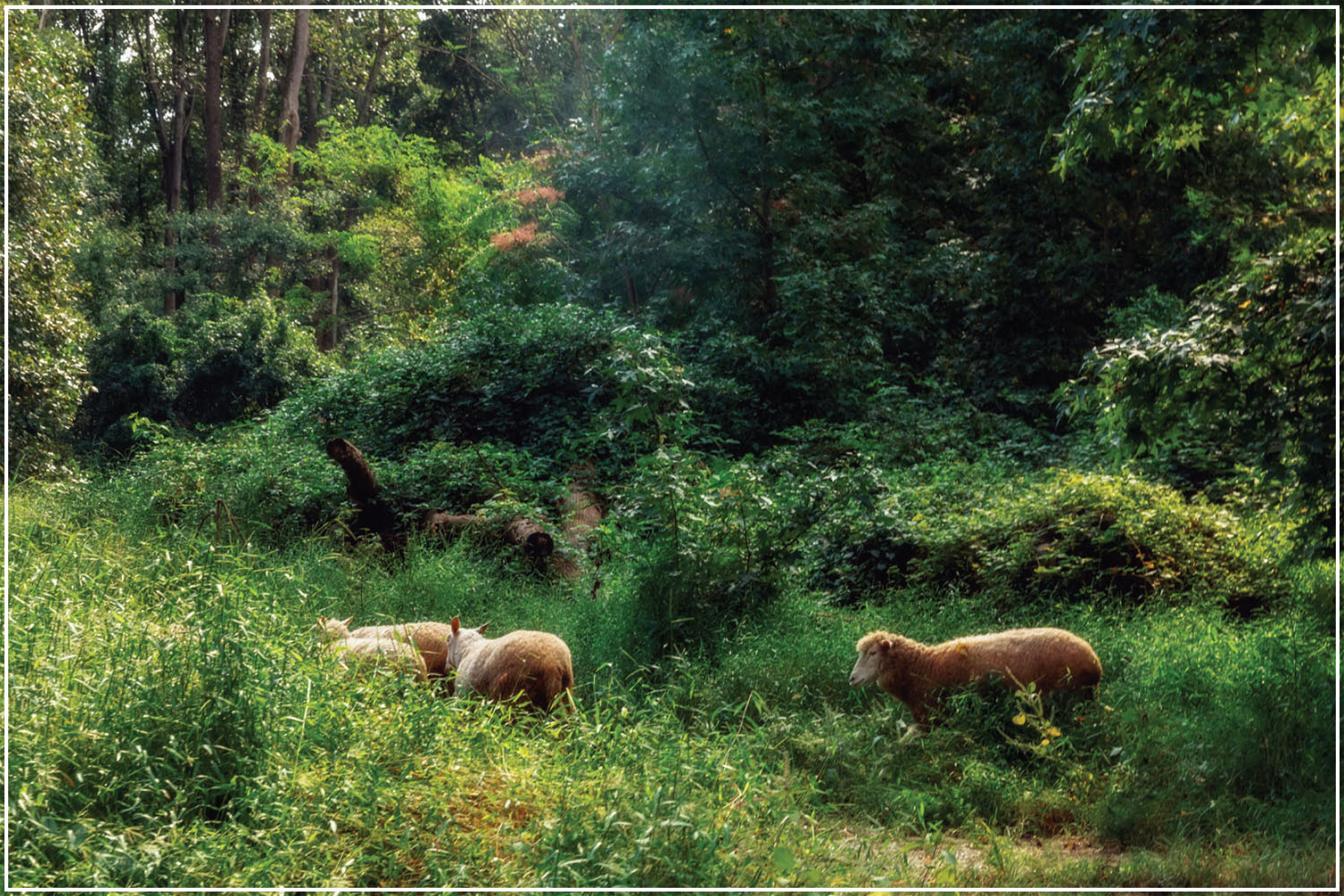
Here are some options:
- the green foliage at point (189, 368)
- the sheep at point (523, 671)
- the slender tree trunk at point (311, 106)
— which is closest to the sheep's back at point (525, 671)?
the sheep at point (523, 671)

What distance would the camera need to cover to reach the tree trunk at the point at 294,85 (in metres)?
19.7

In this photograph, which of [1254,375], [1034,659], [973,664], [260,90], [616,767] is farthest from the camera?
[260,90]

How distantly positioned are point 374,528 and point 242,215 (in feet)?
39.1

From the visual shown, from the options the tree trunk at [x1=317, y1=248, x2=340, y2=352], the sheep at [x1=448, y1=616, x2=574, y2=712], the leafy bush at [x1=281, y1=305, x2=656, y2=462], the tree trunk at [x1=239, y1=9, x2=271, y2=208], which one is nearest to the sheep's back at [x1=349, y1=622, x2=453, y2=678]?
the sheep at [x1=448, y1=616, x2=574, y2=712]

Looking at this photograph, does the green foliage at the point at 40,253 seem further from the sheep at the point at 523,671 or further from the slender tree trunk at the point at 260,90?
the slender tree trunk at the point at 260,90

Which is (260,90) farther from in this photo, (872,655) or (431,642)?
(872,655)

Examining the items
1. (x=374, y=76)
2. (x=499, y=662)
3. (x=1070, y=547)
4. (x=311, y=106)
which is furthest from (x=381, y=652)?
(x=311, y=106)

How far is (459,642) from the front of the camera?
5086mm

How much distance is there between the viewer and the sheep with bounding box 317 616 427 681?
4320mm

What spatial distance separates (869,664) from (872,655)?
0.05 metres

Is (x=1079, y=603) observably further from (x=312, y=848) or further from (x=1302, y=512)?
(x=312, y=848)

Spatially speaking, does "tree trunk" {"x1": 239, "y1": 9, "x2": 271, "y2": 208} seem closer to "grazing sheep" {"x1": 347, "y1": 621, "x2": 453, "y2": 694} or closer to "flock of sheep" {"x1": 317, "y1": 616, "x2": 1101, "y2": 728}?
"grazing sheep" {"x1": 347, "y1": 621, "x2": 453, "y2": 694}

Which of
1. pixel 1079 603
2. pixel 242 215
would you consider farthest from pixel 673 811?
pixel 242 215

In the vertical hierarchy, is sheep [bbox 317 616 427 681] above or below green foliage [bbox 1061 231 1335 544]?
below
